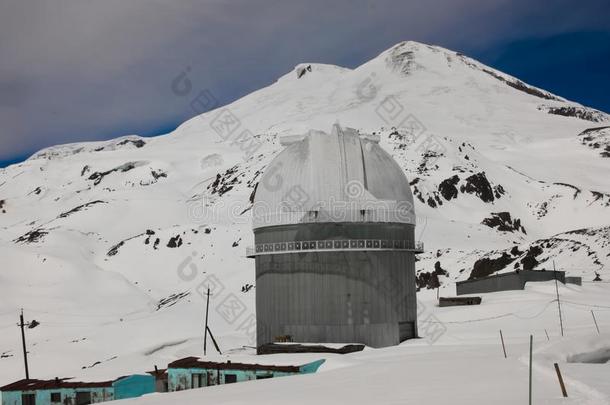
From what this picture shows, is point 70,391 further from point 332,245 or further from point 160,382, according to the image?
point 332,245

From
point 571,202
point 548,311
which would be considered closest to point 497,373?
point 548,311

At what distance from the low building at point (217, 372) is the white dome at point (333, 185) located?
8.79 m

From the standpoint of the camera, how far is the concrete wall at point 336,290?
123ft

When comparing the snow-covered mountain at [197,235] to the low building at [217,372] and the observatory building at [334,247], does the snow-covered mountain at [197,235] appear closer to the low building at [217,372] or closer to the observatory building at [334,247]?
the low building at [217,372]

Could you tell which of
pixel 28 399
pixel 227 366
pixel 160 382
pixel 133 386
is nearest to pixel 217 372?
pixel 227 366

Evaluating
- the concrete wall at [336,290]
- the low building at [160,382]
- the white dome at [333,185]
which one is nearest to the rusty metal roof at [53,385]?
the low building at [160,382]

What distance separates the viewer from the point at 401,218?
128ft

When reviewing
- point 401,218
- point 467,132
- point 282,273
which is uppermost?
point 467,132

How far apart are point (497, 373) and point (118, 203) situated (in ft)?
405

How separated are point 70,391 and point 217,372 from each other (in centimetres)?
696

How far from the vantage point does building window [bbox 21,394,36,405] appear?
33.8 meters

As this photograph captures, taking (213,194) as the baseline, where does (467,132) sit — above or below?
above

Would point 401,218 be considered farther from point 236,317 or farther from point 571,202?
point 571,202

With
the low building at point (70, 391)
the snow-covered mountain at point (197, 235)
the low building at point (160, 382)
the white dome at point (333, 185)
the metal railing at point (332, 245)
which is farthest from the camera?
the snow-covered mountain at point (197, 235)
